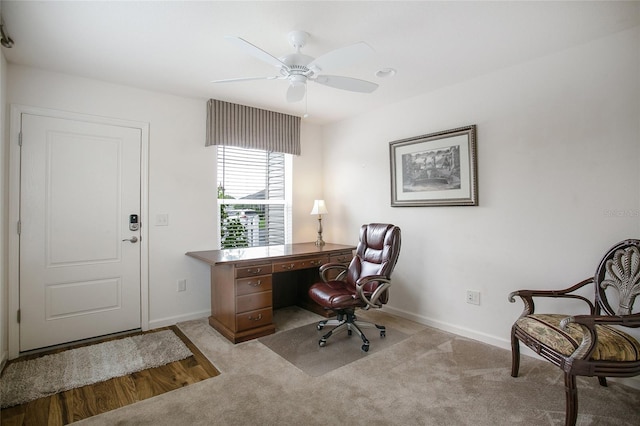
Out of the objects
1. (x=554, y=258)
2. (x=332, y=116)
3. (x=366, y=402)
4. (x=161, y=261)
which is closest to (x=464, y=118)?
(x=554, y=258)

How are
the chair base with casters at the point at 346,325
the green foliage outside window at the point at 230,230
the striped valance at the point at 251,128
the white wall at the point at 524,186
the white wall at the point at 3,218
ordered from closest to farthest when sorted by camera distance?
the white wall at the point at 524,186 → the white wall at the point at 3,218 → the chair base with casters at the point at 346,325 → the striped valance at the point at 251,128 → the green foliage outside window at the point at 230,230

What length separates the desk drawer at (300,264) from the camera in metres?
3.23

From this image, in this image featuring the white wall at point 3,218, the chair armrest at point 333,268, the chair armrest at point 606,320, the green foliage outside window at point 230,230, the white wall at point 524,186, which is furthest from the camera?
the green foliage outside window at point 230,230

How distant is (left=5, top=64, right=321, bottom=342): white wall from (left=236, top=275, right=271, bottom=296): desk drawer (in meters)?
0.85

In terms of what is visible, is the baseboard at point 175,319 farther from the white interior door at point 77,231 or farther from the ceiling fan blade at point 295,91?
the ceiling fan blade at point 295,91

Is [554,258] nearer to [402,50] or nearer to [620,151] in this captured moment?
[620,151]

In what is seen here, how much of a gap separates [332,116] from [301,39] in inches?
80.5

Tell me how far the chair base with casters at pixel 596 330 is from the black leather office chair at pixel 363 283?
3.43 ft

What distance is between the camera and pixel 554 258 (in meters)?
2.54

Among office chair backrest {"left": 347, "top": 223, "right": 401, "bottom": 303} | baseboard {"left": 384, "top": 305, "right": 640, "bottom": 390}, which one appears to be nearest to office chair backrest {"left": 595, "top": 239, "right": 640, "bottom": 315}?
baseboard {"left": 384, "top": 305, "right": 640, "bottom": 390}

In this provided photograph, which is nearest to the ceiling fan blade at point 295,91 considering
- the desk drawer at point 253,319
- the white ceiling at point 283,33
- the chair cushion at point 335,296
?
the white ceiling at point 283,33

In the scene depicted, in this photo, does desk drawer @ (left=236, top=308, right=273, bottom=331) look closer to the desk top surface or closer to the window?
the desk top surface

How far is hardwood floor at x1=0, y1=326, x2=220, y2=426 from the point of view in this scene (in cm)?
189

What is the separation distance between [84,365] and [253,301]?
135cm
